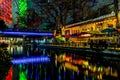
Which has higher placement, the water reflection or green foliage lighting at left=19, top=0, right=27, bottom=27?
green foliage lighting at left=19, top=0, right=27, bottom=27

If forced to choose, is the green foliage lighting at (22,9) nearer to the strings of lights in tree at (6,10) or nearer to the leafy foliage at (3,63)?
the strings of lights in tree at (6,10)

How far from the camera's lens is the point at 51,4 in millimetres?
71750

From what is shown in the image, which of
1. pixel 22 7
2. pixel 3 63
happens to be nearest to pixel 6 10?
pixel 22 7

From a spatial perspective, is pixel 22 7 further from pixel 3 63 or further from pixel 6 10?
pixel 3 63

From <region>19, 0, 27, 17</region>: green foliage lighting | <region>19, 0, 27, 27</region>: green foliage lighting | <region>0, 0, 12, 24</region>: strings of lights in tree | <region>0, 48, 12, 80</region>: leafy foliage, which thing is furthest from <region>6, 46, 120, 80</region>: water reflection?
<region>0, 0, 12, 24</region>: strings of lights in tree

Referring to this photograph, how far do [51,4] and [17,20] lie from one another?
2253 centimetres

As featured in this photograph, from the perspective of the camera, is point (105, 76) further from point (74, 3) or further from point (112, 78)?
point (74, 3)

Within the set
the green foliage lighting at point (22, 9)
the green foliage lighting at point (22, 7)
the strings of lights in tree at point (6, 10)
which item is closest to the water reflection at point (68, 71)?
the green foliage lighting at point (22, 9)

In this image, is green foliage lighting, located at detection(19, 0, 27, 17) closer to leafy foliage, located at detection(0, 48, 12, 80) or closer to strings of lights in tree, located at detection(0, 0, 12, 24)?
strings of lights in tree, located at detection(0, 0, 12, 24)

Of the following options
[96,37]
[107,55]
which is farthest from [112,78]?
[96,37]

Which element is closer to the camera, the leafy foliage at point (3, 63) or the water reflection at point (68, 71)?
the leafy foliage at point (3, 63)

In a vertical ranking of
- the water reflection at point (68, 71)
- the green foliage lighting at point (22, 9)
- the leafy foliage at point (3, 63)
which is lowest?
the water reflection at point (68, 71)

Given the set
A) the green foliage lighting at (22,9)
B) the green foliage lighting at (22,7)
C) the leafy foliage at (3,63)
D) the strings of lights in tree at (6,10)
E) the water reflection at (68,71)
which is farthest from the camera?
the strings of lights in tree at (6,10)

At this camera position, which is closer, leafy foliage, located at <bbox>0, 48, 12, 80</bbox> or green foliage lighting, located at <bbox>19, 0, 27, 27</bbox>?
leafy foliage, located at <bbox>0, 48, 12, 80</bbox>
